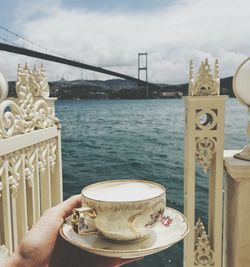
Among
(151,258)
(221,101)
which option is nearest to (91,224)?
(221,101)

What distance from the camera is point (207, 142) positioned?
4.35 feet

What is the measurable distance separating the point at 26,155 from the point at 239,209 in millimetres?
846

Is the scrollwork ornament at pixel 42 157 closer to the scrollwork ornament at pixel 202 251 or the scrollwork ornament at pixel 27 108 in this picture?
the scrollwork ornament at pixel 27 108

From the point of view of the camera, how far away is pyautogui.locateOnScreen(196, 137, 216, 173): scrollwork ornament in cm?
132

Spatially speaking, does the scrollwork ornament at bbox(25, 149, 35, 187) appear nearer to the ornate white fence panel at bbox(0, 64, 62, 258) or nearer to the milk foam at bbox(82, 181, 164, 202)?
the ornate white fence panel at bbox(0, 64, 62, 258)

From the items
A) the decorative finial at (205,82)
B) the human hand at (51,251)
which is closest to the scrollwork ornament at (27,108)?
the human hand at (51,251)

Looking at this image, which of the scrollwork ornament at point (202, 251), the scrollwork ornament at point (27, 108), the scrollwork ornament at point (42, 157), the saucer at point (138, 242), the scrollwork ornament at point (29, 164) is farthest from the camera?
the scrollwork ornament at point (202, 251)

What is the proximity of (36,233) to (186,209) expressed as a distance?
999 mm

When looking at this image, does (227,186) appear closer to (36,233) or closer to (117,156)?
(36,233)

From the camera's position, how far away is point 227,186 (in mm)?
1349

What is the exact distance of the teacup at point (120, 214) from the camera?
476 mm

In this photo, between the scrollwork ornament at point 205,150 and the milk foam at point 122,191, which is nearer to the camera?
the milk foam at point 122,191

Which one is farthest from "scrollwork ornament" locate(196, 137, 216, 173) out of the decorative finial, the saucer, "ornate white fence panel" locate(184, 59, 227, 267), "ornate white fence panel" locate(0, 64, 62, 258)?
the saucer

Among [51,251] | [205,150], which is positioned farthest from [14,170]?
[205,150]
